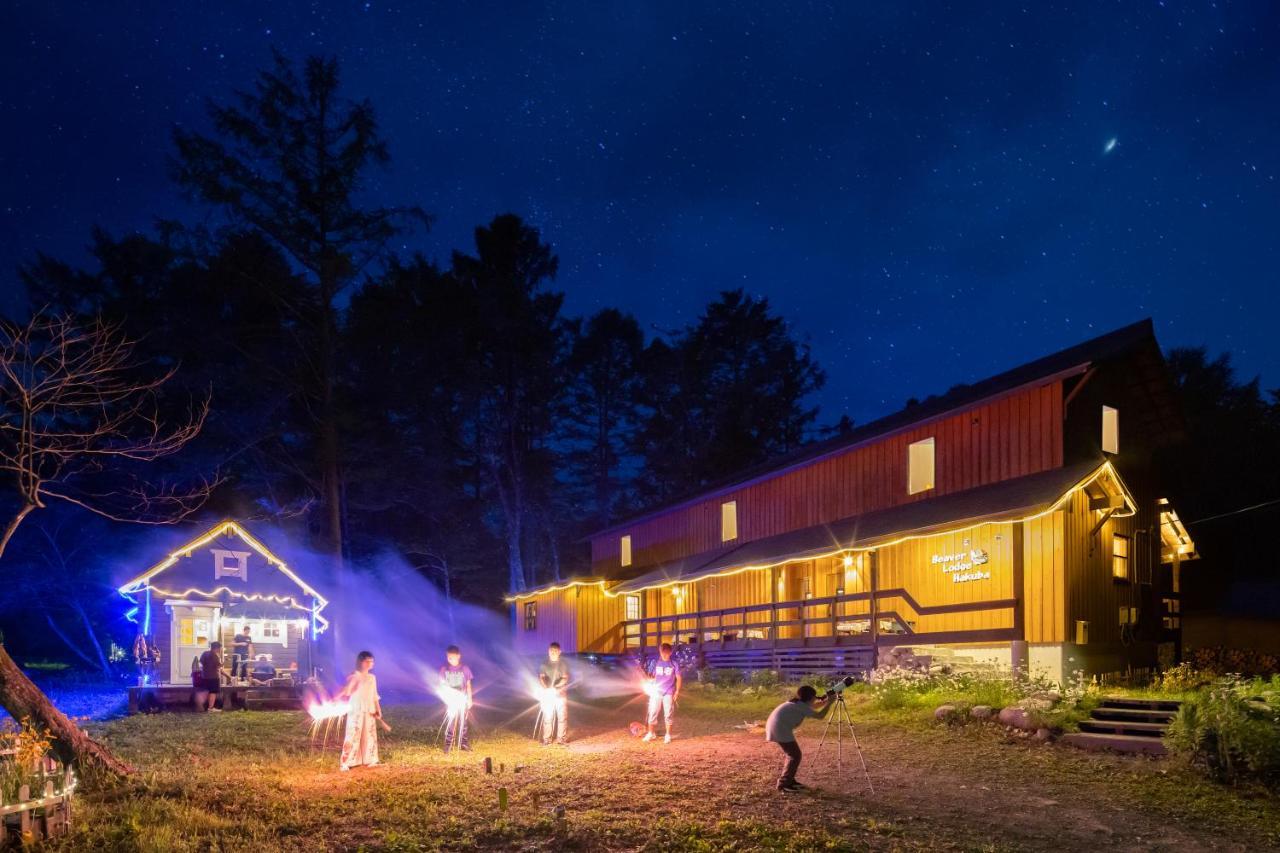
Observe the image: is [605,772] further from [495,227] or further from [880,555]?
[495,227]

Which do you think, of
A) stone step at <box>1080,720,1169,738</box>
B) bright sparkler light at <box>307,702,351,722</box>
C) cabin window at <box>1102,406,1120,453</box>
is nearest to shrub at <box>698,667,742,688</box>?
stone step at <box>1080,720,1169,738</box>

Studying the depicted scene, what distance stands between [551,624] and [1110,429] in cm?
2139

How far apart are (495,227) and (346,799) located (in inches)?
1592

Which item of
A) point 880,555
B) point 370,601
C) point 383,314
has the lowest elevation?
point 370,601

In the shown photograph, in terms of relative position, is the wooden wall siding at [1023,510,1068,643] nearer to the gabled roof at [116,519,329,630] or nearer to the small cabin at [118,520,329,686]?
the small cabin at [118,520,329,686]

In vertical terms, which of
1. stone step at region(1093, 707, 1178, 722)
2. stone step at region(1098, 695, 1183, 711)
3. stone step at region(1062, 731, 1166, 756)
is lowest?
stone step at region(1062, 731, 1166, 756)

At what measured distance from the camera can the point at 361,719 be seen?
1252cm

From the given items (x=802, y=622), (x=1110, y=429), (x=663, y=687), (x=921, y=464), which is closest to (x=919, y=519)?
(x=921, y=464)

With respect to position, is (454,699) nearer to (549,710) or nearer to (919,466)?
(549,710)

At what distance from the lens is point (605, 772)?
11859 mm

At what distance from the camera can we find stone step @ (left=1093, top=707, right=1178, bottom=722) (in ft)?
44.0

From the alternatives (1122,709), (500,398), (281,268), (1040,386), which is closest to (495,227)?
(500,398)

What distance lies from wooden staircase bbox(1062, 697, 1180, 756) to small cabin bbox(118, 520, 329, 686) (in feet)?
59.8

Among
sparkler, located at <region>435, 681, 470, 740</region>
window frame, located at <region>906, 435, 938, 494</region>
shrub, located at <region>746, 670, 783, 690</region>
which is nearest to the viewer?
sparkler, located at <region>435, 681, 470, 740</region>
